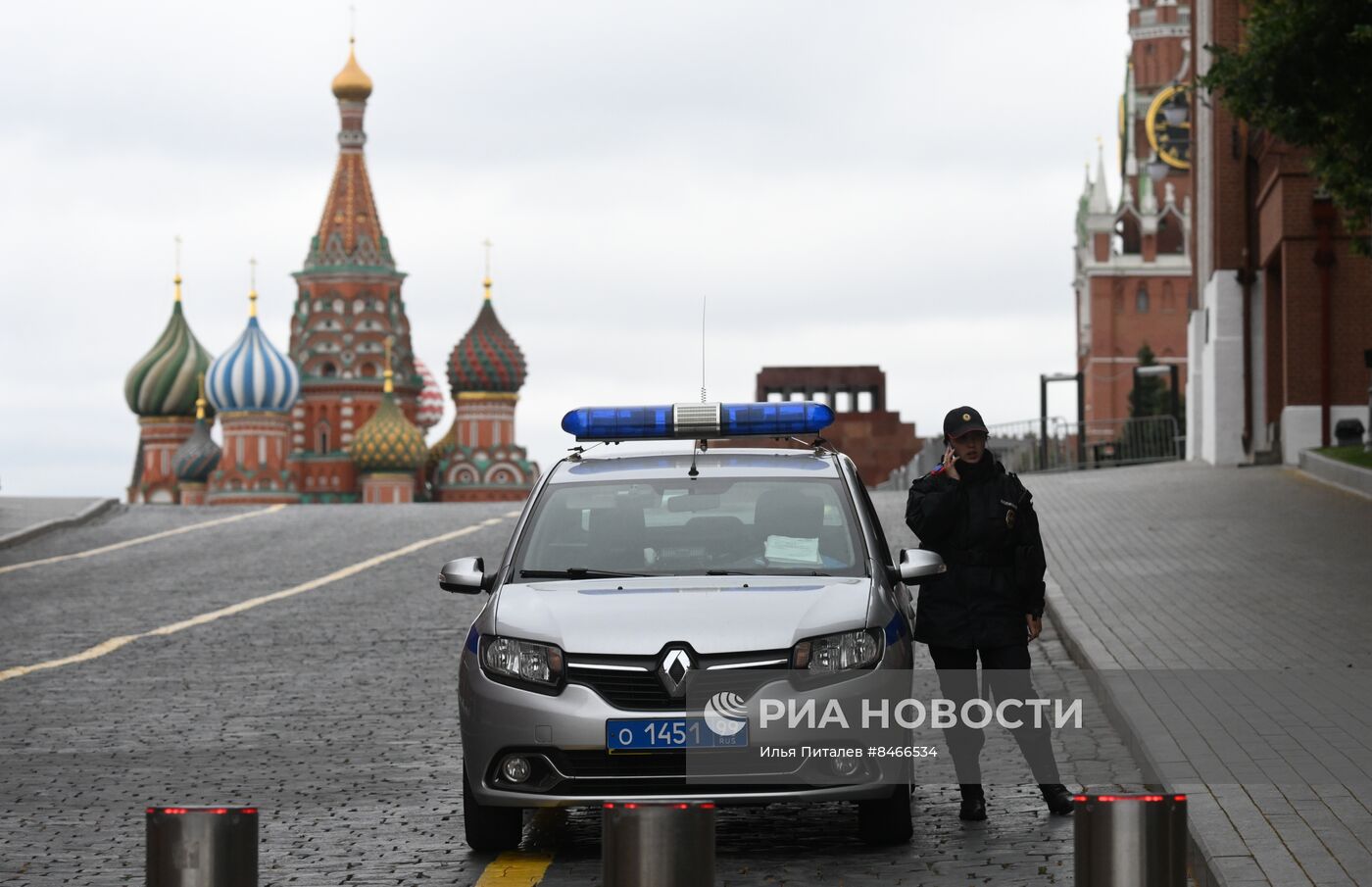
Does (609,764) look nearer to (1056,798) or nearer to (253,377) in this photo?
(1056,798)

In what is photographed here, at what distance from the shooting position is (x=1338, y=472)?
1190 inches

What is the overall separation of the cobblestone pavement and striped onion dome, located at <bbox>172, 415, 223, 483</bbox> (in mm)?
136664

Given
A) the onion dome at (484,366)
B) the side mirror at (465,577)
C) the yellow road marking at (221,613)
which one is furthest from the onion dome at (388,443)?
the side mirror at (465,577)

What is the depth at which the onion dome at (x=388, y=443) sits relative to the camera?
149375 millimetres

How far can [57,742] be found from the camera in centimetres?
1179

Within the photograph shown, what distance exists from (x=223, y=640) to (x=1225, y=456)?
89.9 ft

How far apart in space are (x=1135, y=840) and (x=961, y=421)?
3.09 metres

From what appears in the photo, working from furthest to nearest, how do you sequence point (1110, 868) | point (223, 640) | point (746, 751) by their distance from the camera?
point (223, 640) < point (746, 751) < point (1110, 868)

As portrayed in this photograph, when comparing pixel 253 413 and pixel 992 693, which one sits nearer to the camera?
pixel 992 693

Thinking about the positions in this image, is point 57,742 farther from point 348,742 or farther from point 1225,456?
point 1225,456

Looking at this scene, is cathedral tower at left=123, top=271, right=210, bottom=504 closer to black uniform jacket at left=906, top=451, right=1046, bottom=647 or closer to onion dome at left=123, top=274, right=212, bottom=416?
onion dome at left=123, top=274, right=212, bottom=416

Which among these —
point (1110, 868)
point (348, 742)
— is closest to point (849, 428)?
point (348, 742)

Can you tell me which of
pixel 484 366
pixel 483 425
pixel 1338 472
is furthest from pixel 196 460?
pixel 1338 472

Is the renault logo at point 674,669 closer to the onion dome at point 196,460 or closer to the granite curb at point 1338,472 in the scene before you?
the granite curb at point 1338,472
